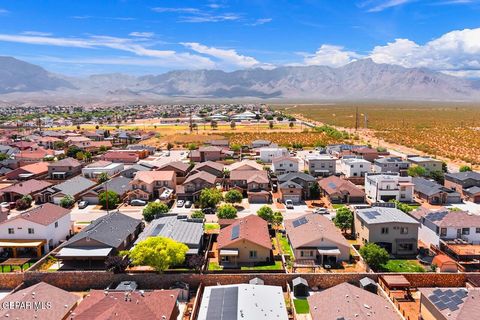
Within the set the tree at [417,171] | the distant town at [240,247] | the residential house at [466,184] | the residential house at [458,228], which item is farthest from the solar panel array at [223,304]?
the tree at [417,171]

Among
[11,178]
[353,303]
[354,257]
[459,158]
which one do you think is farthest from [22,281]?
[459,158]

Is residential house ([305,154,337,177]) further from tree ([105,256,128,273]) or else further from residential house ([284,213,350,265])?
tree ([105,256,128,273])

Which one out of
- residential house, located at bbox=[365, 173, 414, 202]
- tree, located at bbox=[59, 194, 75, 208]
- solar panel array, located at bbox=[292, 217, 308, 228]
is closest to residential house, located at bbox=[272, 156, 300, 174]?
residential house, located at bbox=[365, 173, 414, 202]

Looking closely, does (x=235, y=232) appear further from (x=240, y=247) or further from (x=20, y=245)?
(x=20, y=245)

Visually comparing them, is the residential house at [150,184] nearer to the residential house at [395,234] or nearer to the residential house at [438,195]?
the residential house at [395,234]

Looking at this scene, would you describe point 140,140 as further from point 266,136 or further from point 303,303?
point 303,303

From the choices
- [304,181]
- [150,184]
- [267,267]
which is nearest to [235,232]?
[267,267]
